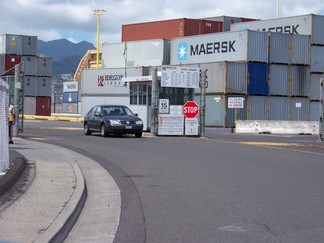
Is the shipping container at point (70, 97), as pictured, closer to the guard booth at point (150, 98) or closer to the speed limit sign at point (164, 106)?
the guard booth at point (150, 98)

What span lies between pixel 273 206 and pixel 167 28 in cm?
4467

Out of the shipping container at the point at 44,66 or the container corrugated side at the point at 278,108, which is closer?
the container corrugated side at the point at 278,108

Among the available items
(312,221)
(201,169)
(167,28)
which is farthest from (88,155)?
(167,28)

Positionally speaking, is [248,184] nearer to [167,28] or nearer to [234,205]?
[234,205]

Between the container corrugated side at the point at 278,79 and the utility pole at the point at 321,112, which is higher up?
the container corrugated side at the point at 278,79

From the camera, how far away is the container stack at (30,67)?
168 ft

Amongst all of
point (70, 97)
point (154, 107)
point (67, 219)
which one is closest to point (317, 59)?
point (154, 107)

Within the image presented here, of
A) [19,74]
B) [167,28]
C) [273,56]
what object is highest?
[167,28]

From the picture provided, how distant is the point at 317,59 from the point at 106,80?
18.1 meters

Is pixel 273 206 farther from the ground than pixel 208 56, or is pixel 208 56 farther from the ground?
pixel 208 56

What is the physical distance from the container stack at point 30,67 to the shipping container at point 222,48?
603 inches

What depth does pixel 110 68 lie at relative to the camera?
158ft

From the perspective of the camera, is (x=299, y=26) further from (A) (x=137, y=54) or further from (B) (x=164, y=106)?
(B) (x=164, y=106)

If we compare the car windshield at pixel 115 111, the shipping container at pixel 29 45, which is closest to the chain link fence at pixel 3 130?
the car windshield at pixel 115 111
